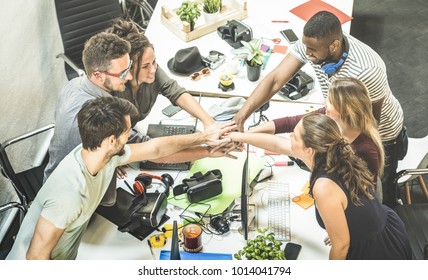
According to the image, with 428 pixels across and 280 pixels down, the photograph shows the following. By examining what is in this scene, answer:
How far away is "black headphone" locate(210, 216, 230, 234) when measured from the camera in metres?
2.61

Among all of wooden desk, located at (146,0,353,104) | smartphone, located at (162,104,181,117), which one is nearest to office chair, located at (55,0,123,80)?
wooden desk, located at (146,0,353,104)

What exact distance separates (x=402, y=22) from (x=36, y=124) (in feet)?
10.4

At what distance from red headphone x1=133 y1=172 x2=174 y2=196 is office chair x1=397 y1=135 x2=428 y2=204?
130cm

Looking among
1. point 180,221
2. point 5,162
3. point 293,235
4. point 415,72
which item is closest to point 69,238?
point 180,221

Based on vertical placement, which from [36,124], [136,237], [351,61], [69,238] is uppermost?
[351,61]

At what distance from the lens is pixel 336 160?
2297 millimetres

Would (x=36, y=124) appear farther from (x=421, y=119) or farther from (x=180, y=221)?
(x=421, y=119)

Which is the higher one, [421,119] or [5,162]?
[5,162]

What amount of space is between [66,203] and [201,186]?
2.25ft

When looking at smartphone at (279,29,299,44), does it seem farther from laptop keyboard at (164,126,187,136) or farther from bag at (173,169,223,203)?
bag at (173,169,223,203)

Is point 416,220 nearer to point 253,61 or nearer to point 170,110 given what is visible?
point 253,61

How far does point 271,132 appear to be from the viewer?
9.71ft

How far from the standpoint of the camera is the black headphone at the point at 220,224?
2605 mm

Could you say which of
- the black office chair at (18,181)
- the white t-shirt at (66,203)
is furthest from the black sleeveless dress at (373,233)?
the black office chair at (18,181)
